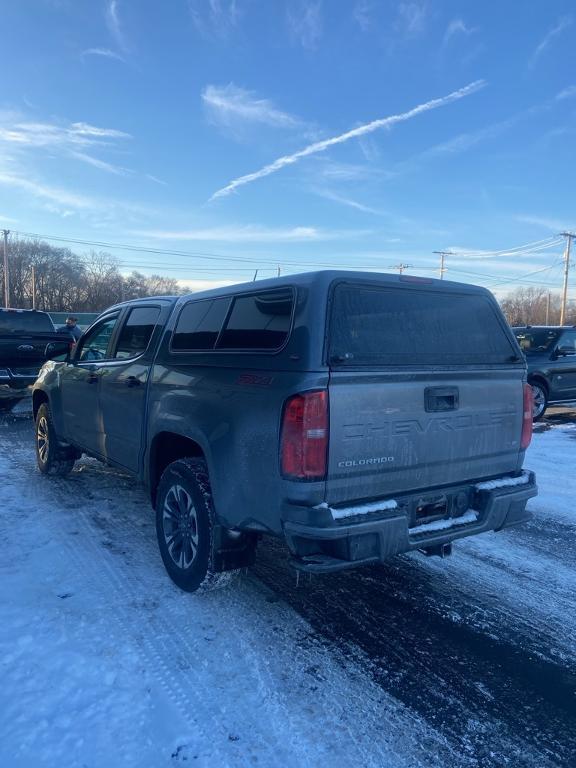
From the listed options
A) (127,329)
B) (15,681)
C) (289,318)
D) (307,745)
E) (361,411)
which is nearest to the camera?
(307,745)

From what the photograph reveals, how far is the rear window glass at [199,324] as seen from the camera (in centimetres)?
371

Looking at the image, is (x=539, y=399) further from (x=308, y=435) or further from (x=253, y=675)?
(x=253, y=675)

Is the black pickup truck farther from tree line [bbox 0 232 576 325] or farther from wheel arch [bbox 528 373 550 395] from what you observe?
tree line [bbox 0 232 576 325]

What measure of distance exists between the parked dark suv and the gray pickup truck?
8.26m

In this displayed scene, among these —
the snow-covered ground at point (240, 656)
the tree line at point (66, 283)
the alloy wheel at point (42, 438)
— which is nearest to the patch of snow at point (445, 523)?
the snow-covered ground at point (240, 656)

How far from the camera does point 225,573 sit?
358 centimetres

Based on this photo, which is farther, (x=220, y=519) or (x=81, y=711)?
(x=220, y=519)

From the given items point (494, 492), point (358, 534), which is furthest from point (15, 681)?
point (494, 492)

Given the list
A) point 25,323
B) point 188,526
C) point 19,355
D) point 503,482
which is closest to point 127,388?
point 188,526

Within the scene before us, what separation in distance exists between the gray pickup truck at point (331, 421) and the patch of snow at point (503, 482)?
0.05ft

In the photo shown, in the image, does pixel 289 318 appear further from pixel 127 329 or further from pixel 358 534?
pixel 127 329

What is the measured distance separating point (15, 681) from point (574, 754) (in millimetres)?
2539

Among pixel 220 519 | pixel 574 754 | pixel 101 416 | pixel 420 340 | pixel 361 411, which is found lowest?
pixel 574 754

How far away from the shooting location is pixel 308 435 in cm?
271
